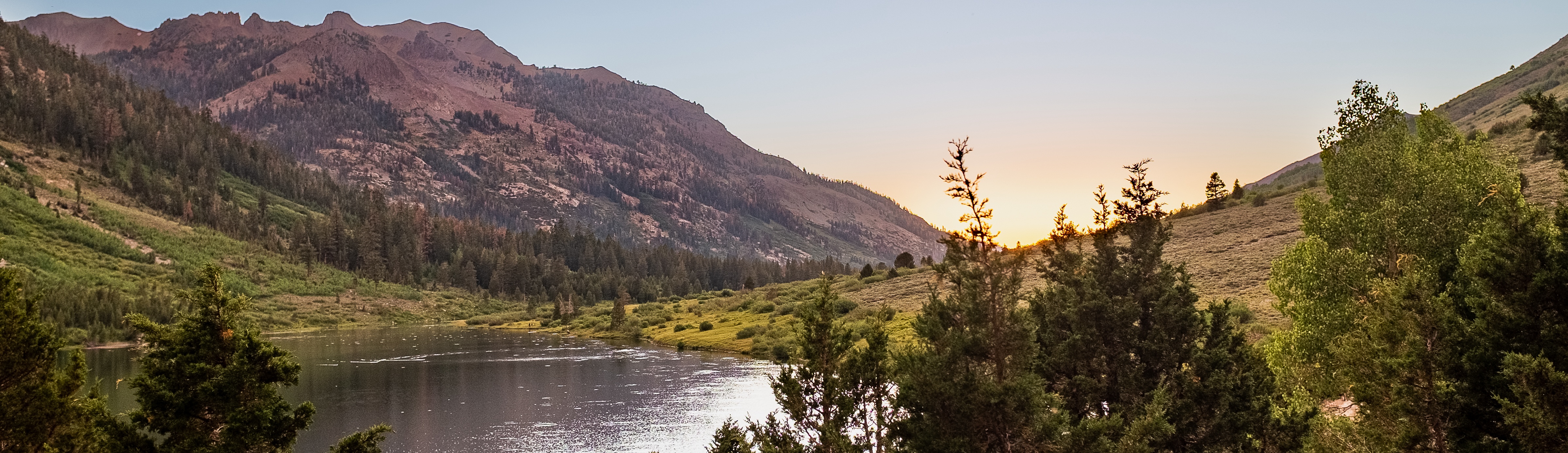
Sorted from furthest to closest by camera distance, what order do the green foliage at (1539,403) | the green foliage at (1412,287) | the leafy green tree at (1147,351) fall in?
the leafy green tree at (1147,351) < the green foliage at (1412,287) < the green foliage at (1539,403)

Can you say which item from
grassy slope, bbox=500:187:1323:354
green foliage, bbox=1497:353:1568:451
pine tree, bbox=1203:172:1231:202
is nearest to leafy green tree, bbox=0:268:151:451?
green foliage, bbox=1497:353:1568:451

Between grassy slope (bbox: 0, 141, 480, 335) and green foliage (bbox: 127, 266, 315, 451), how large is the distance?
14209cm

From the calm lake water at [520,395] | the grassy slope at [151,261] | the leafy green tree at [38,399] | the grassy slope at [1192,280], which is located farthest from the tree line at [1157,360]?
the grassy slope at [151,261]

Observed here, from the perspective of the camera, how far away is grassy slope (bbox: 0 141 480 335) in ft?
474

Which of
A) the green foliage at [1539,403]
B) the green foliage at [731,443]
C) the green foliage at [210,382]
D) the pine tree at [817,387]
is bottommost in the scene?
the green foliage at [1539,403]

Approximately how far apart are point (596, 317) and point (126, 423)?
450 ft

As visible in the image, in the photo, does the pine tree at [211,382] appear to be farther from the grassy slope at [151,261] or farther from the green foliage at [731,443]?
the grassy slope at [151,261]

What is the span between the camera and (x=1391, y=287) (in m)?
22.0

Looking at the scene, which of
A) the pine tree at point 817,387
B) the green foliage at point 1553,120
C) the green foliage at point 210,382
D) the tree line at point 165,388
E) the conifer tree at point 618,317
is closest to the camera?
the tree line at point 165,388

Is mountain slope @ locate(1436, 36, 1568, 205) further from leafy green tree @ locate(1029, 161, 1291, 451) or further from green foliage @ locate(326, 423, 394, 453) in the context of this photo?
green foliage @ locate(326, 423, 394, 453)

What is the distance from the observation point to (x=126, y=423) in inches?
660

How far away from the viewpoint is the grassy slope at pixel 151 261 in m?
144

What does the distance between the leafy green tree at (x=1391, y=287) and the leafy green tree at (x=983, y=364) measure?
8.17m

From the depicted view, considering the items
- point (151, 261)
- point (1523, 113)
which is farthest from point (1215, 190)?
point (151, 261)
